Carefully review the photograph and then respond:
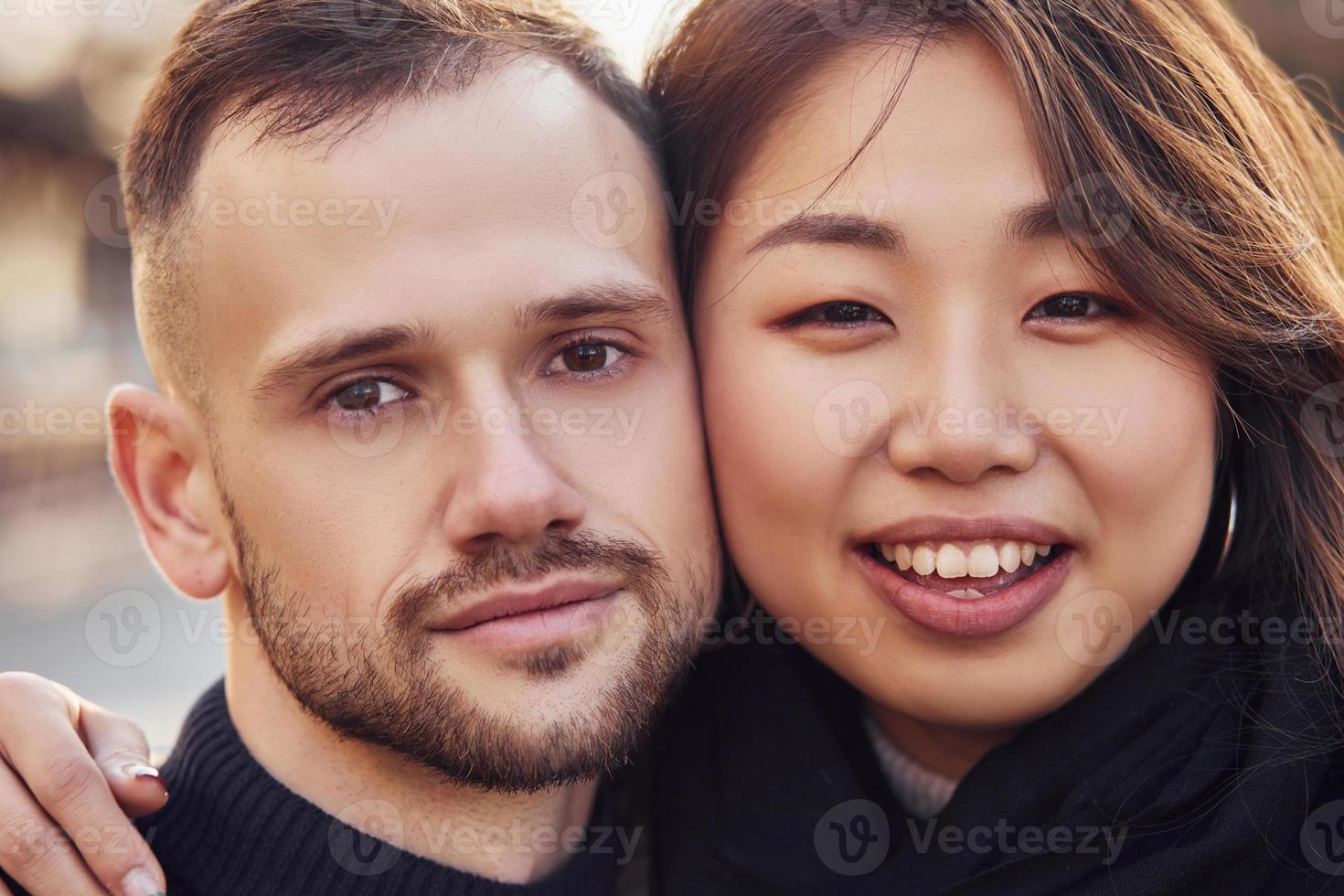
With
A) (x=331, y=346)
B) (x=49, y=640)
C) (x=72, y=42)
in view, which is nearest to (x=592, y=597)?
(x=331, y=346)

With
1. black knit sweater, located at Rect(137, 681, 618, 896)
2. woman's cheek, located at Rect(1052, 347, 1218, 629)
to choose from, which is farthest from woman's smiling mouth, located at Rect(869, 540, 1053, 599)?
black knit sweater, located at Rect(137, 681, 618, 896)

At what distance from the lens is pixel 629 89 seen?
2383 mm

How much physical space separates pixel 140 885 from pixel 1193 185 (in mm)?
2069

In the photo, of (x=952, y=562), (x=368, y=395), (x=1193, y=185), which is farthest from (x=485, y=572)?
(x=1193, y=185)

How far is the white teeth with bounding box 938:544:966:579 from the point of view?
1.95m

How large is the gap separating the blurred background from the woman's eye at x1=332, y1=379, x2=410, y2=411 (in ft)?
18.0

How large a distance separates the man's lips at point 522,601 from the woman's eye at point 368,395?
1.25ft

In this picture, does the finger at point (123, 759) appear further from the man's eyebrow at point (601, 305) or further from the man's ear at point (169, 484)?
the man's eyebrow at point (601, 305)

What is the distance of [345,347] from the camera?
1.93 m

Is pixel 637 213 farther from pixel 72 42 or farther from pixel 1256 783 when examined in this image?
pixel 72 42

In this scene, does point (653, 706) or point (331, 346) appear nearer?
point (331, 346)

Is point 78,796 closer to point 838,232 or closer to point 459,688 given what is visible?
point 459,688

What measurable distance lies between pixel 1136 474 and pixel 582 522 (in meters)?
0.92

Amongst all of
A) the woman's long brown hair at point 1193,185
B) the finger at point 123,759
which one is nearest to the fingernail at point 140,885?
the finger at point 123,759
